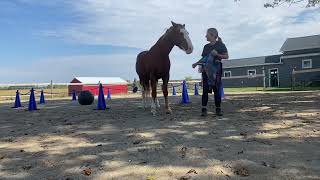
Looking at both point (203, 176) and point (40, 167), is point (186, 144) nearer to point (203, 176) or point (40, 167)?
point (203, 176)

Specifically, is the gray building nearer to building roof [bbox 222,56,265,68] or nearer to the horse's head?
building roof [bbox 222,56,265,68]

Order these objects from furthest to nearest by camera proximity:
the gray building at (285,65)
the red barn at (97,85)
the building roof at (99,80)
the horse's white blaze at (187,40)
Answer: the gray building at (285,65) < the building roof at (99,80) < the red barn at (97,85) < the horse's white blaze at (187,40)

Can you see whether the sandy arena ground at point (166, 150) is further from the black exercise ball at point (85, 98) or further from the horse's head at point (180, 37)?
the black exercise ball at point (85, 98)

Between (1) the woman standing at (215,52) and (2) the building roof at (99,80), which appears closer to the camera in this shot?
(1) the woman standing at (215,52)

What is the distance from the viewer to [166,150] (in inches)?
213

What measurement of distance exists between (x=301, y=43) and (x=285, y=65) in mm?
3162

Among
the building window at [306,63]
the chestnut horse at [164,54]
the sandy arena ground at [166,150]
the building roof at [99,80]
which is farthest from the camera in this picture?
the building window at [306,63]

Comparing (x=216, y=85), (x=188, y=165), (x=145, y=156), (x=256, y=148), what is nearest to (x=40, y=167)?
(x=145, y=156)

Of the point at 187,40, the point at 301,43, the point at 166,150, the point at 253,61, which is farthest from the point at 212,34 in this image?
the point at 253,61

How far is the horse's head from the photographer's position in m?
9.61

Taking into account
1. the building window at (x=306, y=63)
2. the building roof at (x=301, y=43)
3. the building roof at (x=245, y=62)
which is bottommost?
the building window at (x=306, y=63)

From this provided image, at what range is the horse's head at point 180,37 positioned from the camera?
9.61 m

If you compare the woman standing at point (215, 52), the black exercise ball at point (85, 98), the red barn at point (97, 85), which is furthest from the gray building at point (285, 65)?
the woman standing at point (215, 52)

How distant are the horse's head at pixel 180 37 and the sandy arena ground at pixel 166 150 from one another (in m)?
2.17
